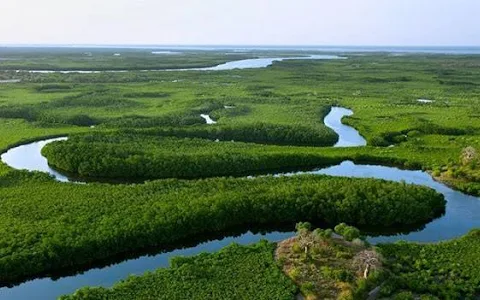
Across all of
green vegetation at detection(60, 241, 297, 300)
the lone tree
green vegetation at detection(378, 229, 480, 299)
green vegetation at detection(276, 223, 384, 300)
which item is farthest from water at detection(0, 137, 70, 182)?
green vegetation at detection(378, 229, 480, 299)

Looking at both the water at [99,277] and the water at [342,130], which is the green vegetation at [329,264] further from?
the water at [342,130]

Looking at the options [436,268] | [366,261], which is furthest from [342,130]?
[366,261]

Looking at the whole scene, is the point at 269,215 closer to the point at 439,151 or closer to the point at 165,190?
the point at 165,190

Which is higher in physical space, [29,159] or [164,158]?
[164,158]

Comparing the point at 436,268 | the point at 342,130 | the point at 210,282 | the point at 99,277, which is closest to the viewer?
the point at 210,282

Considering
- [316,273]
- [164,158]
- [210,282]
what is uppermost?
[164,158]

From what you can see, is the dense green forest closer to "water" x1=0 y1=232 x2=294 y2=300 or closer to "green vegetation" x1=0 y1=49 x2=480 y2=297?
"green vegetation" x1=0 y1=49 x2=480 y2=297

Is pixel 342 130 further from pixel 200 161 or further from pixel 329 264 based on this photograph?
pixel 329 264

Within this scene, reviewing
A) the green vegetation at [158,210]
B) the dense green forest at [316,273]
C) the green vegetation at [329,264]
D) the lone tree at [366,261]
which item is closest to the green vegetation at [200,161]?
the green vegetation at [158,210]
